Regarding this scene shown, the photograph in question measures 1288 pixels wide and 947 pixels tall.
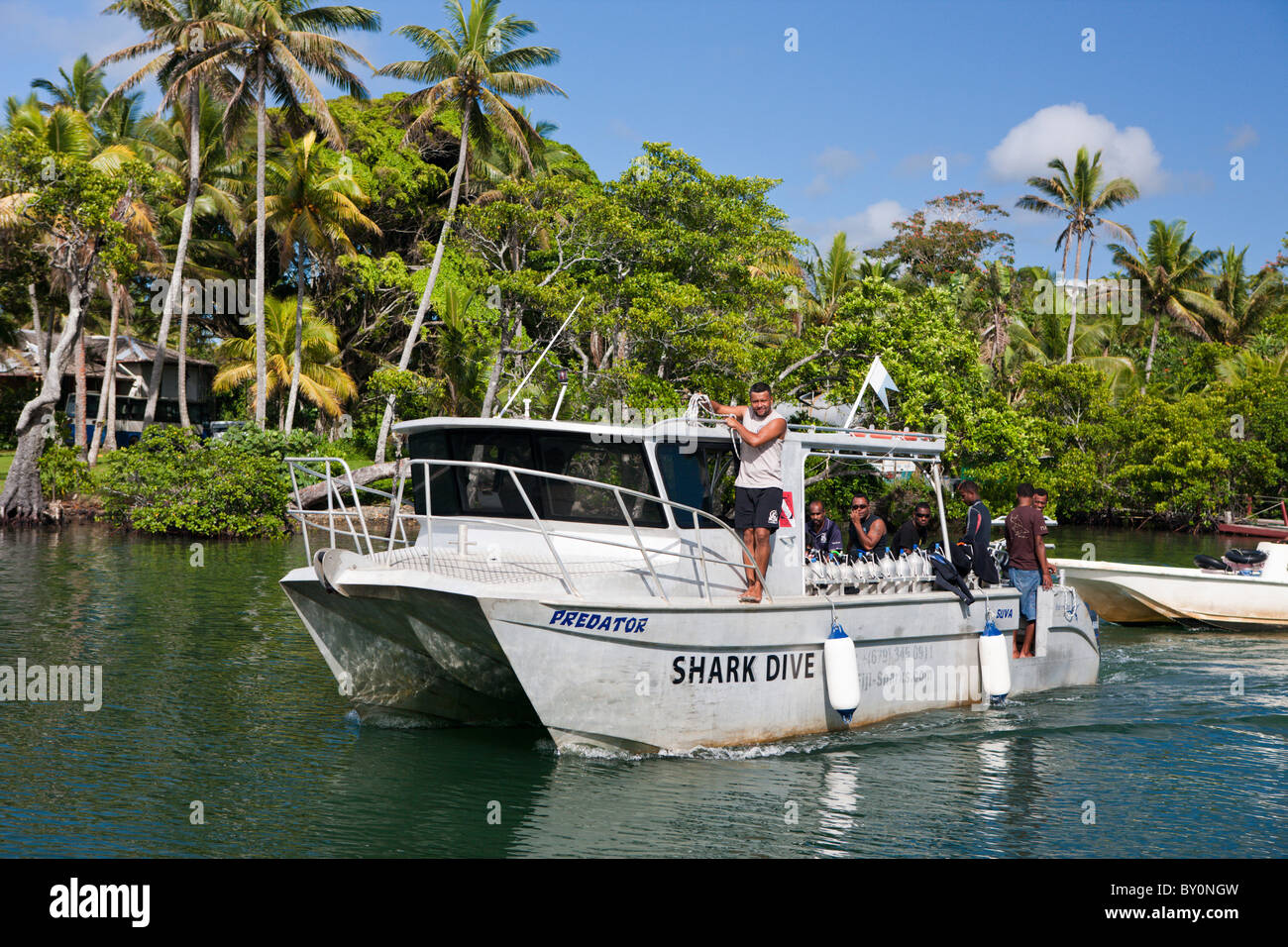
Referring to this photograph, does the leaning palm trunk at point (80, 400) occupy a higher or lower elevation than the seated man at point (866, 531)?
higher

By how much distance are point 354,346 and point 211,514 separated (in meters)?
17.6

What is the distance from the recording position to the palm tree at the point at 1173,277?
53.4 metres

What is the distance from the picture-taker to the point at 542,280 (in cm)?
3128

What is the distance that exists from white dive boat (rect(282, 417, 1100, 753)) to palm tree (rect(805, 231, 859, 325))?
113 ft

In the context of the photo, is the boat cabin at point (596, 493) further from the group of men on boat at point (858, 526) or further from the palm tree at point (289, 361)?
the palm tree at point (289, 361)

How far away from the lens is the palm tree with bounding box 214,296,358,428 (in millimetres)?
38469

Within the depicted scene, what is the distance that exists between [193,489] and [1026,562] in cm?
2192

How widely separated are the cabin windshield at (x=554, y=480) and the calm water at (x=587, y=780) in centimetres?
210

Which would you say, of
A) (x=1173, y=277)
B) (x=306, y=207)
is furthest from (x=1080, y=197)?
(x=306, y=207)

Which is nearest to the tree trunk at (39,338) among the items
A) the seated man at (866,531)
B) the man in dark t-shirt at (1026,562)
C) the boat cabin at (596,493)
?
the boat cabin at (596,493)

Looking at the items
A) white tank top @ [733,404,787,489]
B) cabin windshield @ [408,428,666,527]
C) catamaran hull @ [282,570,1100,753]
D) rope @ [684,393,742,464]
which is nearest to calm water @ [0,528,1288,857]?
catamaran hull @ [282,570,1100,753]

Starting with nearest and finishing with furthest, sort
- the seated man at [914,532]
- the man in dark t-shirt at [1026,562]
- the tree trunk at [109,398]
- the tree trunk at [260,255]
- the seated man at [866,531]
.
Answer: the seated man at [866,531] < the seated man at [914,532] < the man in dark t-shirt at [1026,562] < the tree trunk at [260,255] < the tree trunk at [109,398]
